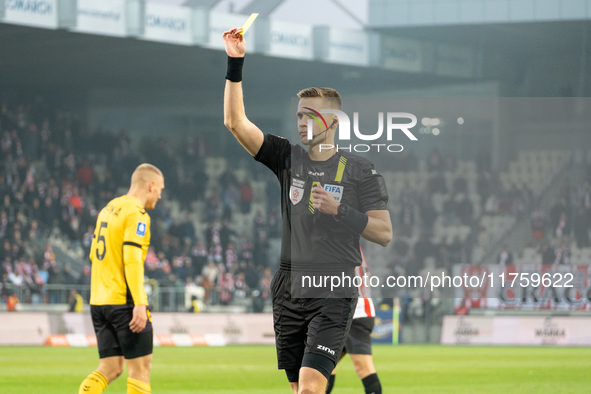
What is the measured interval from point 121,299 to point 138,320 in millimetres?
257

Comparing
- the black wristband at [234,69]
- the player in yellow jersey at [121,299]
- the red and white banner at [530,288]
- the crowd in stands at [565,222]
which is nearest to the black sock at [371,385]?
the player in yellow jersey at [121,299]

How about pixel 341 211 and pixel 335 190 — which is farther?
pixel 335 190

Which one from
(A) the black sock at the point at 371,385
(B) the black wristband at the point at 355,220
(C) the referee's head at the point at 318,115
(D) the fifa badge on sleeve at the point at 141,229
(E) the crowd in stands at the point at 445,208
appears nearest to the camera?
(B) the black wristband at the point at 355,220

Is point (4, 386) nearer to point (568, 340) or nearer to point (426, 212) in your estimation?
point (568, 340)

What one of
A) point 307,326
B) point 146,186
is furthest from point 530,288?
point 307,326

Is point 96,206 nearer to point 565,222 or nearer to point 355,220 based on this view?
point 565,222

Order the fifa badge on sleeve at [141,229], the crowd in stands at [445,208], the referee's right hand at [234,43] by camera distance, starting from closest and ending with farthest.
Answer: the referee's right hand at [234,43], the fifa badge on sleeve at [141,229], the crowd in stands at [445,208]

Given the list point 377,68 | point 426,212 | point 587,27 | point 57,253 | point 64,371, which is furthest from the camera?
point 377,68

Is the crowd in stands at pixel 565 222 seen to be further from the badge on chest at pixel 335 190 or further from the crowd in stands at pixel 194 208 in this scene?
the badge on chest at pixel 335 190

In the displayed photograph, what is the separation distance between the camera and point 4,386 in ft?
34.2

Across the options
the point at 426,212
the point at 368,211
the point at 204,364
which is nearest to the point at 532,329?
the point at 426,212

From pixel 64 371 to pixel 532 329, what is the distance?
42.0ft

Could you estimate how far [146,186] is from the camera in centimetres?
673

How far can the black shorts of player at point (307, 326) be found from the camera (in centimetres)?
471
